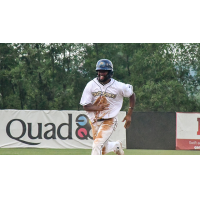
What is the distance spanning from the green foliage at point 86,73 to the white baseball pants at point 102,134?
22.5 m

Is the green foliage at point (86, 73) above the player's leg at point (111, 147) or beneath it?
above

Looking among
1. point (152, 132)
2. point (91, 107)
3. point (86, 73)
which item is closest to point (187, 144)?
point (152, 132)

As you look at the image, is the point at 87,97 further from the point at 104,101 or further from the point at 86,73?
the point at 86,73

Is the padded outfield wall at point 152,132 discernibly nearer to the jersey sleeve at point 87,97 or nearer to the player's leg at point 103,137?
the player's leg at point 103,137

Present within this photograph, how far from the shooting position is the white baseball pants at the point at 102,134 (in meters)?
6.91

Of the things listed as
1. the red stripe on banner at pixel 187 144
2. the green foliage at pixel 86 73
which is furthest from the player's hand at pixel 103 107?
the green foliage at pixel 86 73

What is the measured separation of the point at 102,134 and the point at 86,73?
89.6 ft

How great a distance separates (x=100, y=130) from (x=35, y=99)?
26.2 meters

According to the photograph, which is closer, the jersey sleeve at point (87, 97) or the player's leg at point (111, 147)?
the jersey sleeve at point (87, 97)

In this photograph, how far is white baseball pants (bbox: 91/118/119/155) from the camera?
6914mm

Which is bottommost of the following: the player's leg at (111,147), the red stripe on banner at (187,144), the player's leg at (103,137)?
the red stripe on banner at (187,144)

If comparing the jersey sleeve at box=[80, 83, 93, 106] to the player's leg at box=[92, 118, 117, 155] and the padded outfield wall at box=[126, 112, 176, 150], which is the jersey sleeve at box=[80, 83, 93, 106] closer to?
the player's leg at box=[92, 118, 117, 155]

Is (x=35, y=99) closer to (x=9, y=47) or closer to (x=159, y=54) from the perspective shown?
(x=9, y=47)

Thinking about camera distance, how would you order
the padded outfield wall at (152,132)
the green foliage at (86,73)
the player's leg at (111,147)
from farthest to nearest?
1. the green foliage at (86,73)
2. the padded outfield wall at (152,132)
3. the player's leg at (111,147)
